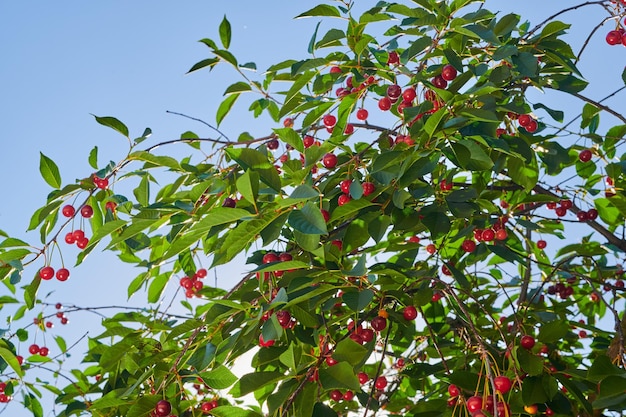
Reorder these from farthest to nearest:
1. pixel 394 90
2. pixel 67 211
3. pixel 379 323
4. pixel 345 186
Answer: pixel 67 211 → pixel 394 90 → pixel 379 323 → pixel 345 186

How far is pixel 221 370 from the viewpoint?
1598 millimetres

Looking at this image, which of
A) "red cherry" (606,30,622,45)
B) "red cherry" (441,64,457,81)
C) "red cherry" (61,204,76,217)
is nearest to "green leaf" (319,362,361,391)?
"red cherry" (441,64,457,81)

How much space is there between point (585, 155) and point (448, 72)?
974 mm

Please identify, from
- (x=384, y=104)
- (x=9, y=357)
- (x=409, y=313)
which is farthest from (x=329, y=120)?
(x=9, y=357)

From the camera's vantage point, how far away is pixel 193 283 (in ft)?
8.54

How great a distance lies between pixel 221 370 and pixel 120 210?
2.31ft

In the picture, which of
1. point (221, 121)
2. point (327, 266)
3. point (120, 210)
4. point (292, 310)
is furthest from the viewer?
point (221, 121)

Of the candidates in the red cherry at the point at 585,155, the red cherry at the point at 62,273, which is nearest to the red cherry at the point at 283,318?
the red cherry at the point at 62,273

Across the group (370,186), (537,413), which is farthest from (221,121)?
(537,413)

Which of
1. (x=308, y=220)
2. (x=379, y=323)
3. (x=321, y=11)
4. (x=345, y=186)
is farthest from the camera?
(x=321, y=11)

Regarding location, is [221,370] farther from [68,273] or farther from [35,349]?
[35,349]

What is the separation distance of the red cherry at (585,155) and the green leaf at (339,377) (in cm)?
158

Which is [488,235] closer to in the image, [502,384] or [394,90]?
[394,90]

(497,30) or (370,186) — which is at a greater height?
(497,30)
